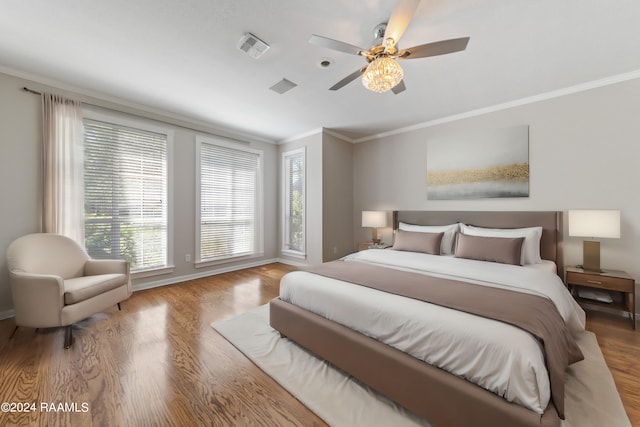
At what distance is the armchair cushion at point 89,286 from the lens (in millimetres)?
2127

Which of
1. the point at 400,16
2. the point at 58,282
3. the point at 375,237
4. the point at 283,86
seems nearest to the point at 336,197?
the point at 375,237

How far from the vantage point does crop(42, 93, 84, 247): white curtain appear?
2723 mm

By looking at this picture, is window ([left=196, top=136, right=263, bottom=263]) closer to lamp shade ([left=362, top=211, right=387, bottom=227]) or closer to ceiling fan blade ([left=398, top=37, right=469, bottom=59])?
lamp shade ([left=362, top=211, right=387, bottom=227])

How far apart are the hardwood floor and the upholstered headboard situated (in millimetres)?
779

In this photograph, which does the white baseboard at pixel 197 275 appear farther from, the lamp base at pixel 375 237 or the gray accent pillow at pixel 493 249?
the gray accent pillow at pixel 493 249

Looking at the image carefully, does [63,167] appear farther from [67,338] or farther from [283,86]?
[283,86]

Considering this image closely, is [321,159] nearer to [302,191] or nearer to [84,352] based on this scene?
[302,191]

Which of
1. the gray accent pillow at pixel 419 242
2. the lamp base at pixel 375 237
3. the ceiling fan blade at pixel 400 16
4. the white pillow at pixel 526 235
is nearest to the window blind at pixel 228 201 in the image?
the lamp base at pixel 375 237

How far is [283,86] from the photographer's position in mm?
2830

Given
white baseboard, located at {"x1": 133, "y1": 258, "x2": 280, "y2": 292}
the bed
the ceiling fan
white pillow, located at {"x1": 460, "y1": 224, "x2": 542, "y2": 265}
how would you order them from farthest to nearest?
1. white baseboard, located at {"x1": 133, "y1": 258, "x2": 280, "y2": 292}
2. white pillow, located at {"x1": 460, "y1": 224, "x2": 542, "y2": 265}
3. the ceiling fan
4. the bed

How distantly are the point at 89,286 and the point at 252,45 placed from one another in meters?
2.72

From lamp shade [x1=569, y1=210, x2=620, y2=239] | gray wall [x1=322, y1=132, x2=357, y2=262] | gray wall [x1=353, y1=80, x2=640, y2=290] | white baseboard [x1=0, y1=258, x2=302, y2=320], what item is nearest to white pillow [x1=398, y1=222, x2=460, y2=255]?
gray wall [x1=353, y1=80, x2=640, y2=290]

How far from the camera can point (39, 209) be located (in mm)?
2725

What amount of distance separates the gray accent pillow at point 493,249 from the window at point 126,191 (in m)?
4.25
